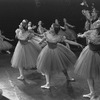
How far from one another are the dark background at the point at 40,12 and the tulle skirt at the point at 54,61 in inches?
87.6

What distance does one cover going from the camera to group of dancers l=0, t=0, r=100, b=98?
Answer: 3.95 m

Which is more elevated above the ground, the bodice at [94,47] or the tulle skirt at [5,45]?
the bodice at [94,47]

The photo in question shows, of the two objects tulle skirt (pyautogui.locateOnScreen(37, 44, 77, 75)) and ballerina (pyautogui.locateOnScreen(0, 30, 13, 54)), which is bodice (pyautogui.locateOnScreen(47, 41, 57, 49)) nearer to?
tulle skirt (pyautogui.locateOnScreen(37, 44, 77, 75))

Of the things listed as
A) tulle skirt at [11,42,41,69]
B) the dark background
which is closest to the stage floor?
tulle skirt at [11,42,41,69]

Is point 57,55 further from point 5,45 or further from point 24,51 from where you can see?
point 5,45

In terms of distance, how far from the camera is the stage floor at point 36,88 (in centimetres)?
424

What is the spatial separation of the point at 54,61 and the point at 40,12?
2.54m

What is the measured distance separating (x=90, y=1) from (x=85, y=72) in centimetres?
280

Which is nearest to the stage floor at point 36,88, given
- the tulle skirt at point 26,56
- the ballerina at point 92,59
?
the tulle skirt at point 26,56

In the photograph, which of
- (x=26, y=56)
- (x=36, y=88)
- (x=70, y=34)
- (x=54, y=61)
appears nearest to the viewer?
(x=54, y=61)

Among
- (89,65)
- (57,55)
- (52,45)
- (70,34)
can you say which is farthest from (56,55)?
(70,34)

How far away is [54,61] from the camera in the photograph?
14.4 feet

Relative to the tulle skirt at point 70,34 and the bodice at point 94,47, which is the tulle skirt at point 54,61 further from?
the tulle skirt at point 70,34

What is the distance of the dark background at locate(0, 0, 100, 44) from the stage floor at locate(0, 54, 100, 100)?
5.53 feet
